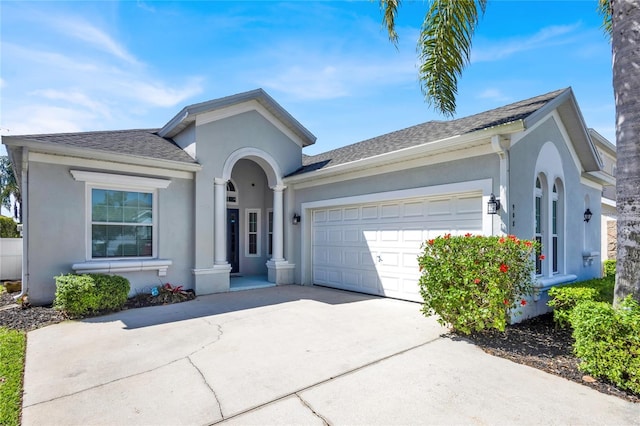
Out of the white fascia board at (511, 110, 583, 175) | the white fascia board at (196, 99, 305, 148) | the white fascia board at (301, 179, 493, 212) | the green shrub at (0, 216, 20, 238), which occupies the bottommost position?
the green shrub at (0, 216, 20, 238)

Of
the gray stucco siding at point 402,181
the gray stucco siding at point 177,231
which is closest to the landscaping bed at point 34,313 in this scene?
the gray stucco siding at point 177,231

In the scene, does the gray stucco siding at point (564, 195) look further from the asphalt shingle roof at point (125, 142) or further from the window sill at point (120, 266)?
the window sill at point (120, 266)

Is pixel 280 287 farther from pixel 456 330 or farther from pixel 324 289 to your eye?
pixel 456 330

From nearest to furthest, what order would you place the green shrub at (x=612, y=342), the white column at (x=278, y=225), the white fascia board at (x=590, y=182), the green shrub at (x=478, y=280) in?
1. the green shrub at (x=612, y=342)
2. the green shrub at (x=478, y=280)
3. the white fascia board at (x=590, y=182)
4. the white column at (x=278, y=225)

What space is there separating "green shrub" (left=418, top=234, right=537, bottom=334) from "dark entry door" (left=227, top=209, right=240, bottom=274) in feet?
28.0

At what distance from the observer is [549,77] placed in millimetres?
9328

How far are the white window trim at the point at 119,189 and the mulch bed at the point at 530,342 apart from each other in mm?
1027

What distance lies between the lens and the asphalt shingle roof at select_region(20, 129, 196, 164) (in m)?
7.72

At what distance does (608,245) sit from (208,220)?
15098 mm

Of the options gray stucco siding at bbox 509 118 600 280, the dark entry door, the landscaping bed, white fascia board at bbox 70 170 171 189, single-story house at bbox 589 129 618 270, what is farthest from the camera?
the dark entry door

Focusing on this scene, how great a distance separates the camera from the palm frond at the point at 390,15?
743cm

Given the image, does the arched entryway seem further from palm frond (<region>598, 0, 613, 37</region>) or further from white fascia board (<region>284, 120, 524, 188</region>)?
palm frond (<region>598, 0, 613, 37</region>)

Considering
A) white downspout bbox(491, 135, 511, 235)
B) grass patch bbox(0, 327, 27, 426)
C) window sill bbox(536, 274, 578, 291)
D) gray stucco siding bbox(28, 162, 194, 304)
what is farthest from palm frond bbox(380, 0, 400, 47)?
grass patch bbox(0, 327, 27, 426)

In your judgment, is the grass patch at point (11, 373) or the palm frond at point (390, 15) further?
the palm frond at point (390, 15)
